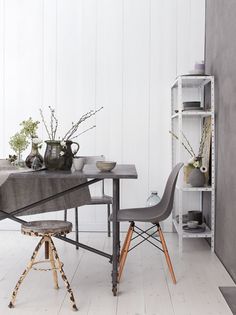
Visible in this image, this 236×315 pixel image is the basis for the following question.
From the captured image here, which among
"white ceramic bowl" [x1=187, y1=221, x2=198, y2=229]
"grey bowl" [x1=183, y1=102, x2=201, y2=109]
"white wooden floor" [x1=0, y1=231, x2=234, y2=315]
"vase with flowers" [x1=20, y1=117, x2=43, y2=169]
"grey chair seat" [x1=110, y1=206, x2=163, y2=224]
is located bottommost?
"white wooden floor" [x1=0, y1=231, x2=234, y2=315]

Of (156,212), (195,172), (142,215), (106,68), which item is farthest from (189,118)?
(142,215)

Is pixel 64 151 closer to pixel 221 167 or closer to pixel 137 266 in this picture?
pixel 137 266

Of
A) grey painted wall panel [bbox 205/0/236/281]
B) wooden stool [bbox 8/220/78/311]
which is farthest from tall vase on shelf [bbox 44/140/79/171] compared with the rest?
grey painted wall panel [bbox 205/0/236/281]

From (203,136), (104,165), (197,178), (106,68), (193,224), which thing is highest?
(106,68)

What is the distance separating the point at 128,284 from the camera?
3.20 metres

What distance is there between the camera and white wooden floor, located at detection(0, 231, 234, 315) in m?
2.75

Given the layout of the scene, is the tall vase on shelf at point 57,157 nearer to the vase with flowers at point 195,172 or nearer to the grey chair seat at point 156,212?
the grey chair seat at point 156,212

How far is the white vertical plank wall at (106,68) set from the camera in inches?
191

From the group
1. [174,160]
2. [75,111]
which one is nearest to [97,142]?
[75,111]

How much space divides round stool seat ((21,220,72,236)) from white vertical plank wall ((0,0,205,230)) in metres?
2.03

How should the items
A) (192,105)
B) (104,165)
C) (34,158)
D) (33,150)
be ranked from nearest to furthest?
(104,165) → (34,158) → (33,150) → (192,105)

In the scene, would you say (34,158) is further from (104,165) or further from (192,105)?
(192,105)

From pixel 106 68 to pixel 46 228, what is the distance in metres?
2.54

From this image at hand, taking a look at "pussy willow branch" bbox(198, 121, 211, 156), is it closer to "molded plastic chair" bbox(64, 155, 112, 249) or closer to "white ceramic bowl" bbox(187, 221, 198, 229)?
"white ceramic bowl" bbox(187, 221, 198, 229)
